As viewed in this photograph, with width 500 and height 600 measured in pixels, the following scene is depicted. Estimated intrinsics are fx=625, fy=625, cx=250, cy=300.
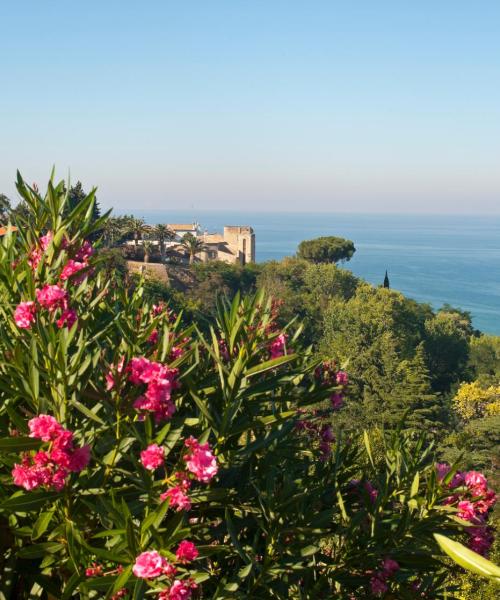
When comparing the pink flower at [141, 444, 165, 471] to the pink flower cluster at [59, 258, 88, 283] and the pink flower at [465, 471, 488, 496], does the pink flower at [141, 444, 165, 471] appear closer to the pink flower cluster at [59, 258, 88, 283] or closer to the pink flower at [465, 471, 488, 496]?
the pink flower cluster at [59, 258, 88, 283]

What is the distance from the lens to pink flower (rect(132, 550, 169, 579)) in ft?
6.98

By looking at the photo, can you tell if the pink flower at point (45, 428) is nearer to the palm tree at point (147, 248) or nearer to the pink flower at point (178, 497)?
the pink flower at point (178, 497)

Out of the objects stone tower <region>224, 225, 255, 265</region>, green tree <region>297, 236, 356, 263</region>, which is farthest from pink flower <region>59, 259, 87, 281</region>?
stone tower <region>224, 225, 255, 265</region>

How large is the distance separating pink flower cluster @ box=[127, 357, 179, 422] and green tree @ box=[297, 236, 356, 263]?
66364 mm

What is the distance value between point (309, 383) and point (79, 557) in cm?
174

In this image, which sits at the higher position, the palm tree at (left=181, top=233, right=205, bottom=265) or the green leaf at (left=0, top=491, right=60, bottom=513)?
the green leaf at (left=0, top=491, right=60, bottom=513)

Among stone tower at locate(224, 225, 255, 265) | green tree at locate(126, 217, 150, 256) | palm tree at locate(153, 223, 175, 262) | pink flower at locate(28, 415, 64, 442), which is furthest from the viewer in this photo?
stone tower at locate(224, 225, 255, 265)

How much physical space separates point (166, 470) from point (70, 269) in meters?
1.26

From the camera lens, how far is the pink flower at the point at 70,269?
10.9 feet

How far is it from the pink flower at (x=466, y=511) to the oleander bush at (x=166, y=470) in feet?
0.19

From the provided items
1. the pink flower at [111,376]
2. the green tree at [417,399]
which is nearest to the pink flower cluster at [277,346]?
the pink flower at [111,376]

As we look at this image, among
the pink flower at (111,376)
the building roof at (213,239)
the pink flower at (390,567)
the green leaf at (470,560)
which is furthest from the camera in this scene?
the building roof at (213,239)

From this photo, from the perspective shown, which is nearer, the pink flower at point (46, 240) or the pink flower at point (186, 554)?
the pink flower at point (186, 554)

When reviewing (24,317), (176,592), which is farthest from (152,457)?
(24,317)
